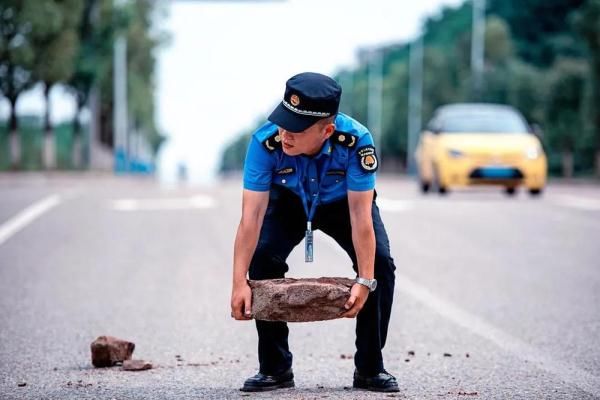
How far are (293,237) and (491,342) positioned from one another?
2488mm

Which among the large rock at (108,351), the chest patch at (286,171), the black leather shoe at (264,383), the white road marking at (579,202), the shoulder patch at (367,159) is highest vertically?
the shoulder patch at (367,159)

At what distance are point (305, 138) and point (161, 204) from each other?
15092mm

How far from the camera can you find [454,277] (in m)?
10.4

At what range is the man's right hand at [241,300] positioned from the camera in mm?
4648

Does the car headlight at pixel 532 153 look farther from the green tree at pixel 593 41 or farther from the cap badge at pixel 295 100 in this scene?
the green tree at pixel 593 41

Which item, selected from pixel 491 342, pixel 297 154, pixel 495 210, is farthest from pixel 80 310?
pixel 495 210

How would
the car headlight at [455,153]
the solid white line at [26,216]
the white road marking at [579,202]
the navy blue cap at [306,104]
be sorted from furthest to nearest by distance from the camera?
the car headlight at [455,153], the white road marking at [579,202], the solid white line at [26,216], the navy blue cap at [306,104]

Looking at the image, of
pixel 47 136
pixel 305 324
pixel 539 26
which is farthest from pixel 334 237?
pixel 539 26

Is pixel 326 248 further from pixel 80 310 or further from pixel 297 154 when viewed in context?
pixel 297 154

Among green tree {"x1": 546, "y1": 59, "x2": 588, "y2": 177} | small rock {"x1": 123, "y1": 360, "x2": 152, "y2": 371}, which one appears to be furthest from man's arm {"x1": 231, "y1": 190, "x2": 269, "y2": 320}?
green tree {"x1": 546, "y1": 59, "x2": 588, "y2": 177}

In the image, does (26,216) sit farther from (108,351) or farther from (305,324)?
(108,351)

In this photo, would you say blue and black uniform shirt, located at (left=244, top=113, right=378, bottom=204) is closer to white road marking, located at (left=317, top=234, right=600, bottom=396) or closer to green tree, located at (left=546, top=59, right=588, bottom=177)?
white road marking, located at (left=317, top=234, right=600, bottom=396)

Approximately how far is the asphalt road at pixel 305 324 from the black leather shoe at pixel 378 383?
54 millimetres

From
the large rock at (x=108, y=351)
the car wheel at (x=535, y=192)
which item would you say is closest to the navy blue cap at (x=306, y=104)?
the large rock at (x=108, y=351)
